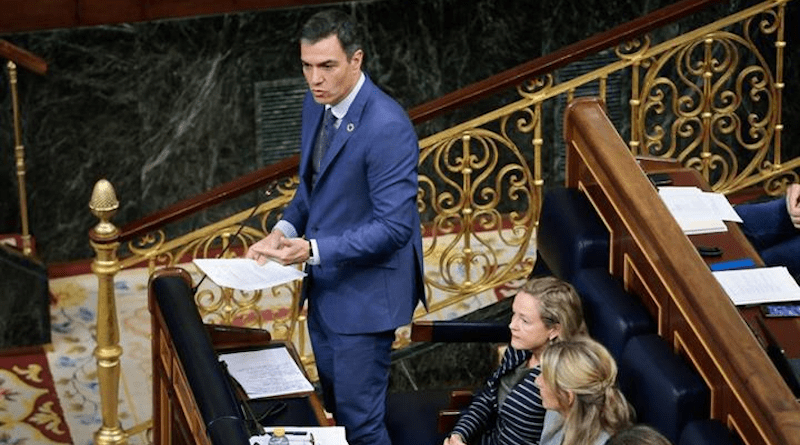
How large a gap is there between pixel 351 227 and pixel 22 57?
308 cm

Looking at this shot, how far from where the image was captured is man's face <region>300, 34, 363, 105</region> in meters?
5.62

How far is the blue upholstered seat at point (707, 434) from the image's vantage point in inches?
195

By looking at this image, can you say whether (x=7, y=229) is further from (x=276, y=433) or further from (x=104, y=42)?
(x=276, y=433)

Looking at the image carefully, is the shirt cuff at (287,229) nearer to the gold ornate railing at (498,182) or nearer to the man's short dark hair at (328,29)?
the gold ornate railing at (498,182)

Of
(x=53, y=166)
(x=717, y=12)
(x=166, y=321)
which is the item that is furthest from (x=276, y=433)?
(x=717, y=12)

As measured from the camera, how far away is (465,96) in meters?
7.27

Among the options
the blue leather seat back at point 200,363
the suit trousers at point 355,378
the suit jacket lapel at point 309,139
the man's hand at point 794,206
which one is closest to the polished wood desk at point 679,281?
the man's hand at point 794,206

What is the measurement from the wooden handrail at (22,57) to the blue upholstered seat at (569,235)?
3.05 m

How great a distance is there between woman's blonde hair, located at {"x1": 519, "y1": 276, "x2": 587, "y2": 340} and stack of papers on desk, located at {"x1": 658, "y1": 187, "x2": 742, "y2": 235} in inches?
24.5

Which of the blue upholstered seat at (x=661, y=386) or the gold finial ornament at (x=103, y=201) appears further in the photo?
the gold finial ornament at (x=103, y=201)

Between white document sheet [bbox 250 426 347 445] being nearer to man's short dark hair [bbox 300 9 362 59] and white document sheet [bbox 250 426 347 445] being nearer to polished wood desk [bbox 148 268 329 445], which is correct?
polished wood desk [bbox 148 268 329 445]

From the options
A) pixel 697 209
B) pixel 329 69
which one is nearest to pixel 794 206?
pixel 697 209

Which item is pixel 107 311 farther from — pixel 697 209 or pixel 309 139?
pixel 697 209

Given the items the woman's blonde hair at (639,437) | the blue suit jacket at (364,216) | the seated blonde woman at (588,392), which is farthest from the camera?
the blue suit jacket at (364,216)
